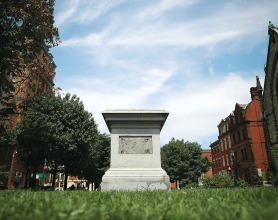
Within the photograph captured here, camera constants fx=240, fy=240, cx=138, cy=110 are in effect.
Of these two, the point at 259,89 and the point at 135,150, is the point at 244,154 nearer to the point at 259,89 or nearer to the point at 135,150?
the point at 259,89

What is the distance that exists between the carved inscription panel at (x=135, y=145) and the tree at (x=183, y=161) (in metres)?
41.0

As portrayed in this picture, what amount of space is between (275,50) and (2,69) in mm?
29885

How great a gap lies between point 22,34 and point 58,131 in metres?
11.5

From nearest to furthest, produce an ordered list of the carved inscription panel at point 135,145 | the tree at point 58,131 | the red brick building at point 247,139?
the carved inscription panel at point 135,145 → the tree at point 58,131 → the red brick building at point 247,139

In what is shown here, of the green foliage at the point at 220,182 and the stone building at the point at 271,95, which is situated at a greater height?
the stone building at the point at 271,95

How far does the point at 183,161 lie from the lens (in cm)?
5056

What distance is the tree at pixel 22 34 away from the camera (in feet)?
51.1

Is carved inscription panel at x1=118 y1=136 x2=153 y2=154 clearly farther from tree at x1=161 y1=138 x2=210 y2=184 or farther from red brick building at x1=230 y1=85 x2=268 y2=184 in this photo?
tree at x1=161 y1=138 x2=210 y2=184

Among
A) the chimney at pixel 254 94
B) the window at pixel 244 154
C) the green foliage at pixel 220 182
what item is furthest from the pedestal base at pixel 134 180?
the chimney at pixel 254 94

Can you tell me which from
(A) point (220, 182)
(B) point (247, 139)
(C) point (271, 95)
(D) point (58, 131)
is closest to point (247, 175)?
(B) point (247, 139)

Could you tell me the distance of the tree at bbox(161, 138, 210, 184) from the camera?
162ft

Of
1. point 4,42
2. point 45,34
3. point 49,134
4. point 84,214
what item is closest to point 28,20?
point 45,34

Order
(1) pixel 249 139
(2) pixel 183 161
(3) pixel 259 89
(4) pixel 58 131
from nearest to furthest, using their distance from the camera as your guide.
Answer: (4) pixel 58 131 → (3) pixel 259 89 → (1) pixel 249 139 → (2) pixel 183 161

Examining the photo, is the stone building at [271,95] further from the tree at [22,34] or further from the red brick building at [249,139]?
the tree at [22,34]
